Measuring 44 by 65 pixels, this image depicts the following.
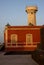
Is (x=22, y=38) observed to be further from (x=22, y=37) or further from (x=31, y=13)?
(x=31, y=13)

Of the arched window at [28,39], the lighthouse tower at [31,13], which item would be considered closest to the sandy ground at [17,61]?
the arched window at [28,39]

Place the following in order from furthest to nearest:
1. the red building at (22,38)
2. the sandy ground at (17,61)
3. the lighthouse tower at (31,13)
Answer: the lighthouse tower at (31,13) → the red building at (22,38) → the sandy ground at (17,61)

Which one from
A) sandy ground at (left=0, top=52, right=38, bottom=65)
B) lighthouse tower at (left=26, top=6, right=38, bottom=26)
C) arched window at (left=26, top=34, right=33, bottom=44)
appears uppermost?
lighthouse tower at (left=26, top=6, right=38, bottom=26)

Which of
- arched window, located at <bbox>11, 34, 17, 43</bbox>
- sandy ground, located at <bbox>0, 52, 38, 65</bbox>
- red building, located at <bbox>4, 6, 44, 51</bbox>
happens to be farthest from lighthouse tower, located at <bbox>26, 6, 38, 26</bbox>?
sandy ground, located at <bbox>0, 52, 38, 65</bbox>

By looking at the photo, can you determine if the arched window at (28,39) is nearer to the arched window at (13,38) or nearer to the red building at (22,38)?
the red building at (22,38)

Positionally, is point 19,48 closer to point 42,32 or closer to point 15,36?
point 15,36

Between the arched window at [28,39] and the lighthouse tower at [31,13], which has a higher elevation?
the lighthouse tower at [31,13]

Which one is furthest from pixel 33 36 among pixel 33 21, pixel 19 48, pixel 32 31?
pixel 33 21

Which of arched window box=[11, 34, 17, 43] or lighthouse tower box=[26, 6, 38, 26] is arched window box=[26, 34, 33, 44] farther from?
lighthouse tower box=[26, 6, 38, 26]

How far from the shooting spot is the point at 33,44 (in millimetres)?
26125

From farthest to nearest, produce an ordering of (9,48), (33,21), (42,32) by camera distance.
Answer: (33,21), (9,48), (42,32)

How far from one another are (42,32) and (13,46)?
1525 centimetres

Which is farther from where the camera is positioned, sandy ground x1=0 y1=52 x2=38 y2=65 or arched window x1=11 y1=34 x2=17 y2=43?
arched window x1=11 y1=34 x2=17 y2=43

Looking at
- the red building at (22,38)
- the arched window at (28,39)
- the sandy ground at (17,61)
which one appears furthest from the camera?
the arched window at (28,39)
